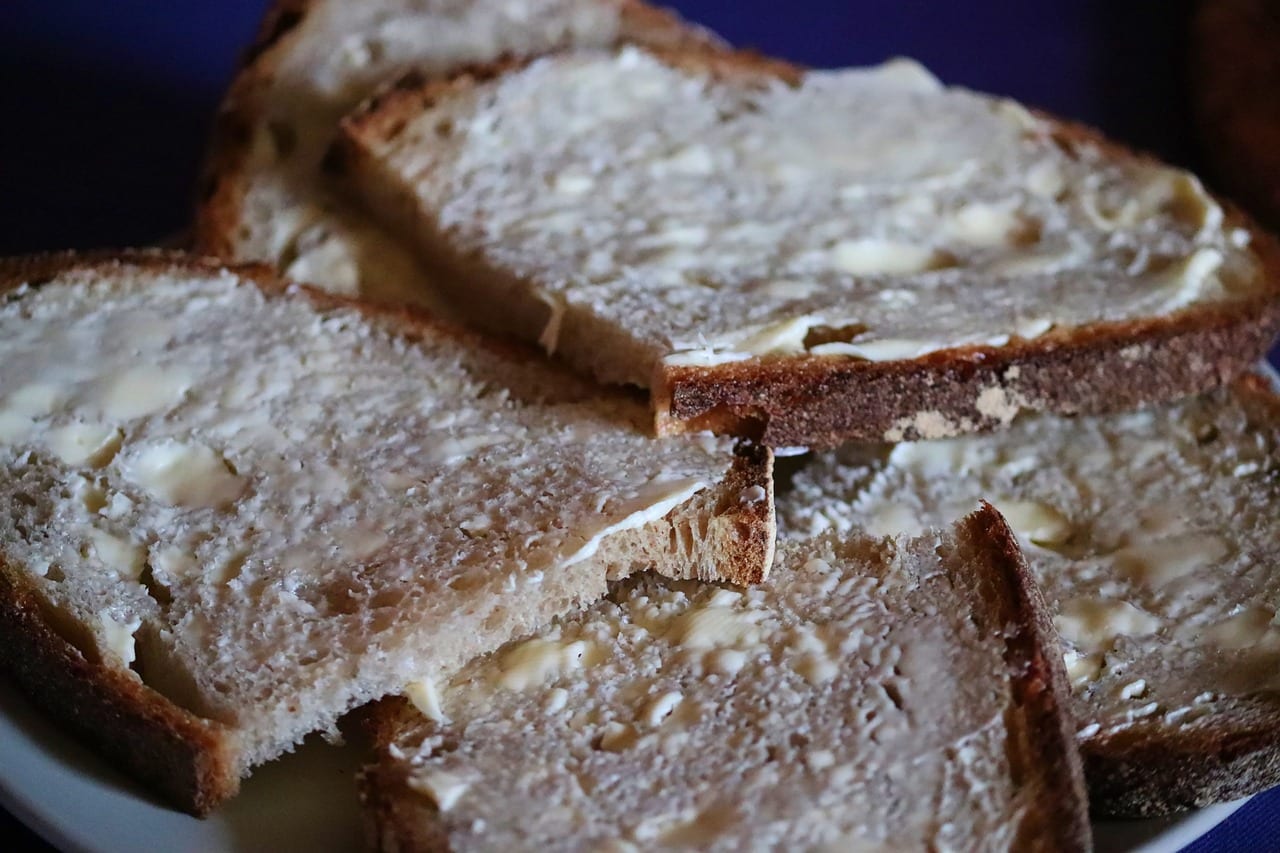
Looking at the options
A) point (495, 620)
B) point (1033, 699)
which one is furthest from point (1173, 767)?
point (495, 620)

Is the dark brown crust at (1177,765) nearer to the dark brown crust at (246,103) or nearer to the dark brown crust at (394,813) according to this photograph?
the dark brown crust at (394,813)

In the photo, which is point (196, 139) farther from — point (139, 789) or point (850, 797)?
point (850, 797)

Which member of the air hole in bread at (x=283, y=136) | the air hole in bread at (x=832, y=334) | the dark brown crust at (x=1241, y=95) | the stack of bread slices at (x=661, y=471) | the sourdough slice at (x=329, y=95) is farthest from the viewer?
the dark brown crust at (x=1241, y=95)

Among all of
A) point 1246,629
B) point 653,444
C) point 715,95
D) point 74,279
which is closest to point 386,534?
point 653,444

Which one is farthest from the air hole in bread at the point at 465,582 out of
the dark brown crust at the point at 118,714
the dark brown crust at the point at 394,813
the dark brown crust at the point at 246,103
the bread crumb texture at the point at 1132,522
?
the dark brown crust at the point at 246,103

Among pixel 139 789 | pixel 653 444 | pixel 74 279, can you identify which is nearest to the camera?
pixel 139 789

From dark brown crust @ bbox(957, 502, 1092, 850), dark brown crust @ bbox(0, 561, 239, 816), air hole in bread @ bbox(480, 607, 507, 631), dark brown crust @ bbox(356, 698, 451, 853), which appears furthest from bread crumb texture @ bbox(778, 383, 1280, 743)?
dark brown crust @ bbox(0, 561, 239, 816)

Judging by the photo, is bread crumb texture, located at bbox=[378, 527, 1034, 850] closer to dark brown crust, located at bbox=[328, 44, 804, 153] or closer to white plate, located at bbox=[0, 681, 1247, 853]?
white plate, located at bbox=[0, 681, 1247, 853]

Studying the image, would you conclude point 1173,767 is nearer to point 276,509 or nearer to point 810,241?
point 810,241
